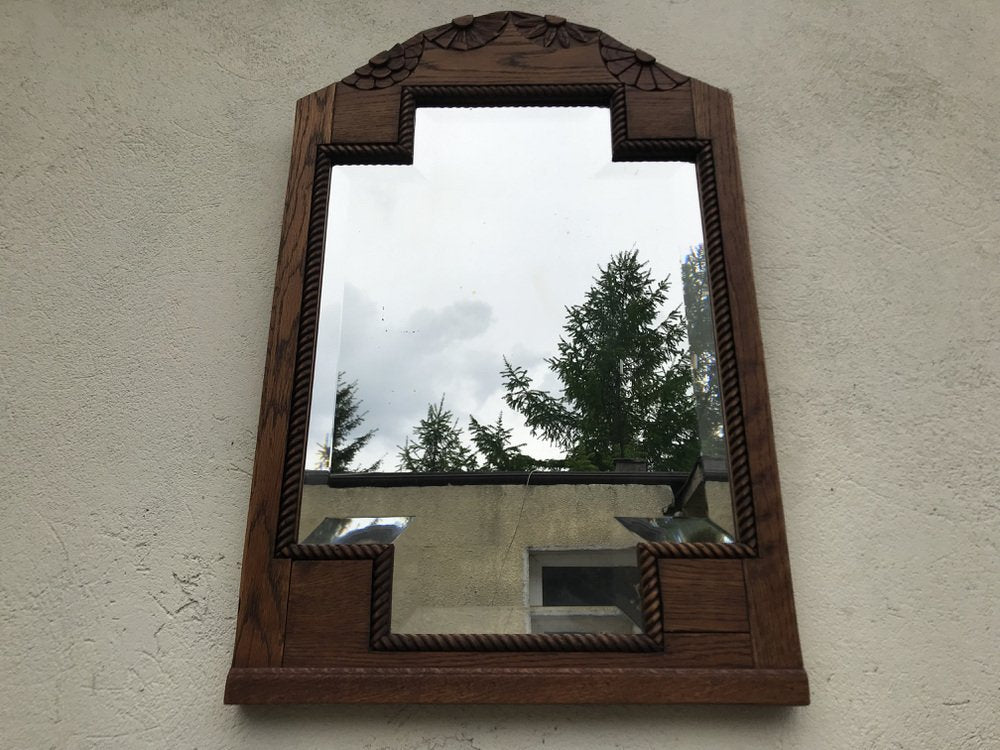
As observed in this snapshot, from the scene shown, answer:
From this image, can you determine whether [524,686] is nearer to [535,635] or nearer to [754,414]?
[535,635]

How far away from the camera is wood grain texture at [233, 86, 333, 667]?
654 mm

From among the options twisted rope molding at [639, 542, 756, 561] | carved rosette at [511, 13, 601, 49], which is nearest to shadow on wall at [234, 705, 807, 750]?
twisted rope molding at [639, 542, 756, 561]

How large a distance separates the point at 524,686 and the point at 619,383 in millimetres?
319

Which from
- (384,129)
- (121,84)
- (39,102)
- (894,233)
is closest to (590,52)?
(384,129)

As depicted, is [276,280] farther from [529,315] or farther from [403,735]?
[403,735]

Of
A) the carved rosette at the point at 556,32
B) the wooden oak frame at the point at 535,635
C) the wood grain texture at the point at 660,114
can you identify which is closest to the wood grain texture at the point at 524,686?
the wooden oak frame at the point at 535,635

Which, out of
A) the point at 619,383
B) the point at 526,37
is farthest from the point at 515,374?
the point at 526,37

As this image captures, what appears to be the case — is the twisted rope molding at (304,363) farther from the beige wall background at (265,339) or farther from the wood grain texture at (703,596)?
the wood grain texture at (703,596)

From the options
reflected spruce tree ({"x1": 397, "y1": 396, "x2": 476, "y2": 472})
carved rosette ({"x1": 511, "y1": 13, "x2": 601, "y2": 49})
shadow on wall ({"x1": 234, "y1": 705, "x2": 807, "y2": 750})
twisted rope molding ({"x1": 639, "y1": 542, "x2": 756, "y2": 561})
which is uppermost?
carved rosette ({"x1": 511, "y1": 13, "x2": 601, "y2": 49})

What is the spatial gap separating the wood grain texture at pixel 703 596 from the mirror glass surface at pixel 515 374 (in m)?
0.03

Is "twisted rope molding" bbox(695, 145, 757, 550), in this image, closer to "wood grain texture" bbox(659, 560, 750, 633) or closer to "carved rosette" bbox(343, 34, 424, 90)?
"wood grain texture" bbox(659, 560, 750, 633)

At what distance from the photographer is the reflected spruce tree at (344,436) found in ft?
2.40

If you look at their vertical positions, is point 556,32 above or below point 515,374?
above

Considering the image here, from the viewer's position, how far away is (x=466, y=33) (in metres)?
0.89
